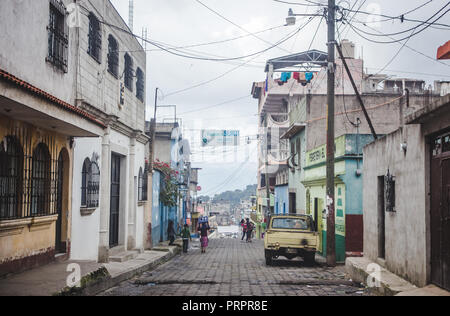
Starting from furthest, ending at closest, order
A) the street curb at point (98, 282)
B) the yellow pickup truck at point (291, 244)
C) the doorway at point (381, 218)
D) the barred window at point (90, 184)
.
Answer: the yellow pickup truck at point (291, 244)
the barred window at point (90, 184)
the doorway at point (381, 218)
the street curb at point (98, 282)

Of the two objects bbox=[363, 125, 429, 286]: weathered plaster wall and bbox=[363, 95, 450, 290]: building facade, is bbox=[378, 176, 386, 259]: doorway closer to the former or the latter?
bbox=[363, 95, 450, 290]: building facade

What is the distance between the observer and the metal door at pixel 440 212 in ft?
26.0

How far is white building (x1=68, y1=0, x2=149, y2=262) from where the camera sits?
1289 cm

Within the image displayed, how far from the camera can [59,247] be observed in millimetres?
11875

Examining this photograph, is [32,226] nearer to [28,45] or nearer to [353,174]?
[28,45]

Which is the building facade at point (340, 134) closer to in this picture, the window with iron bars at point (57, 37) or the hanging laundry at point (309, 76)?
the hanging laundry at point (309, 76)

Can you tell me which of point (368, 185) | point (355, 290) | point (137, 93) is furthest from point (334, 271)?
point (137, 93)

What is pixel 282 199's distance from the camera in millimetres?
34594

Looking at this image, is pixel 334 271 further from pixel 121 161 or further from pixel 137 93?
pixel 137 93

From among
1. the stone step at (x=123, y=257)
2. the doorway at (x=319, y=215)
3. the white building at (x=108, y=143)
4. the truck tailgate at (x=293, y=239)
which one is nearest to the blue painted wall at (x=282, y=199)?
the doorway at (x=319, y=215)

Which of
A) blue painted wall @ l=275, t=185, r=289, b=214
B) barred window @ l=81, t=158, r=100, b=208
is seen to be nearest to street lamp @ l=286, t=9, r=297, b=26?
barred window @ l=81, t=158, r=100, b=208

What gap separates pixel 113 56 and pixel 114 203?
505 cm

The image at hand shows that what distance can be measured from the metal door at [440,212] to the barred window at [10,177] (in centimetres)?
765
